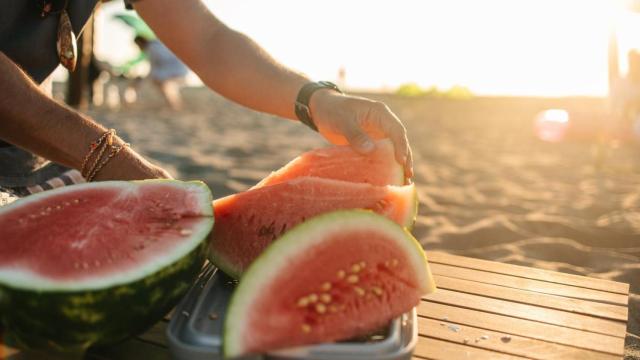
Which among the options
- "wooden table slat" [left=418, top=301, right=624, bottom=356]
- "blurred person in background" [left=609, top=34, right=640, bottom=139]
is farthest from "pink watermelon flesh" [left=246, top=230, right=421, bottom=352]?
"blurred person in background" [left=609, top=34, right=640, bottom=139]

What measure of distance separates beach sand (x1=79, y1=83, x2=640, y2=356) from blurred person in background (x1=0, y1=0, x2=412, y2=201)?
1.24 meters

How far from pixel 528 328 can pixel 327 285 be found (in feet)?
2.21

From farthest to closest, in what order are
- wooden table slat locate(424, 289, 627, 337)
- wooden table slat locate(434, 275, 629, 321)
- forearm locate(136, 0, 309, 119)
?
forearm locate(136, 0, 309, 119)
wooden table slat locate(434, 275, 629, 321)
wooden table slat locate(424, 289, 627, 337)

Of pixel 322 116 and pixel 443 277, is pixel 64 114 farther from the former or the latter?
pixel 443 277

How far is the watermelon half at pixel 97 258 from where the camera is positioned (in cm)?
92

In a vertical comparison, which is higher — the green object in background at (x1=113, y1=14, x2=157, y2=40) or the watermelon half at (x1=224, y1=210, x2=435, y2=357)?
the green object in background at (x1=113, y1=14, x2=157, y2=40)

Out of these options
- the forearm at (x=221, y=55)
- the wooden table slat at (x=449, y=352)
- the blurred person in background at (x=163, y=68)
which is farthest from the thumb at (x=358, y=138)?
the blurred person in background at (x=163, y=68)

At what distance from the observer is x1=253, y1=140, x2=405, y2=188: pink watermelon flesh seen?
1.55 m

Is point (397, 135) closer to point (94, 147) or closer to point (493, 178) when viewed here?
point (94, 147)

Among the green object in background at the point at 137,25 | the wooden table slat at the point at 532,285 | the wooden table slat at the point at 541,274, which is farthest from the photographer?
the green object in background at the point at 137,25

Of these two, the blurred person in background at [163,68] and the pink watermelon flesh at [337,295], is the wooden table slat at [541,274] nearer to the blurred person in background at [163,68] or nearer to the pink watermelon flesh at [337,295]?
the pink watermelon flesh at [337,295]

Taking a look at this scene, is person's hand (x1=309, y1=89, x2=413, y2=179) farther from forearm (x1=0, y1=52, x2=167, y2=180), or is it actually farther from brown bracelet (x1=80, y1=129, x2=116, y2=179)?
brown bracelet (x1=80, y1=129, x2=116, y2=179)

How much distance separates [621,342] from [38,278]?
53.0 inches

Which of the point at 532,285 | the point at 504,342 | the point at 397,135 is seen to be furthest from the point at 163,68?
the point at 504,342
